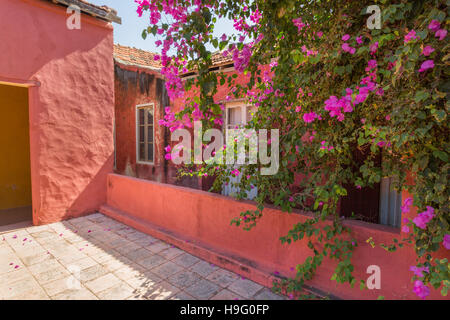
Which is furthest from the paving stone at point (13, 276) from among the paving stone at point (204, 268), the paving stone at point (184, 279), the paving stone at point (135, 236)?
the paving stone at point (204, 268)

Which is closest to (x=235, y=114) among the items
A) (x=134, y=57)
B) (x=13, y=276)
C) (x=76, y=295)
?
(x=76, y=295)

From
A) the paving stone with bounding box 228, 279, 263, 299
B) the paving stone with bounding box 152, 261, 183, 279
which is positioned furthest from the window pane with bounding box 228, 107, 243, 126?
the paving stone with bounding box 228, 279, 263, 299

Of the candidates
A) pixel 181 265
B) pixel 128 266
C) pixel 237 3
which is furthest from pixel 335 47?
pixel 128 266

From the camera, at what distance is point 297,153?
8.04 feet

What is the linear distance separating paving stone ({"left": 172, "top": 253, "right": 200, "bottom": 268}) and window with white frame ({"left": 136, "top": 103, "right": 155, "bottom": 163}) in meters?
4.67

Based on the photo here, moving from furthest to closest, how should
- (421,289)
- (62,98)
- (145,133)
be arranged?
(145,133)
(62,98)
(421,289)

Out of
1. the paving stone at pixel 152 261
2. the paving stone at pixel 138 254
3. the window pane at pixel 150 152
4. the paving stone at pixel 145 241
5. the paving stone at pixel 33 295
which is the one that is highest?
the window pane at pixel 150 152

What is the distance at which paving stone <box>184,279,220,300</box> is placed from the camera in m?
2.68

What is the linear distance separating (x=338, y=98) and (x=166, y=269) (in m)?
2.87

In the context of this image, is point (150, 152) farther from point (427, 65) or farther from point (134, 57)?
point (427, 65)

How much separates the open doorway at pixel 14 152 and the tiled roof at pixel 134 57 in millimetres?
2847

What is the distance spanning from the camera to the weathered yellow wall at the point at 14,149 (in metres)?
6.05

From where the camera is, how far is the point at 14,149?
621cm

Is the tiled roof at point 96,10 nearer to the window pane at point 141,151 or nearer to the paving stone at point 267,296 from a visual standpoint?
the window pane at point 141,151
